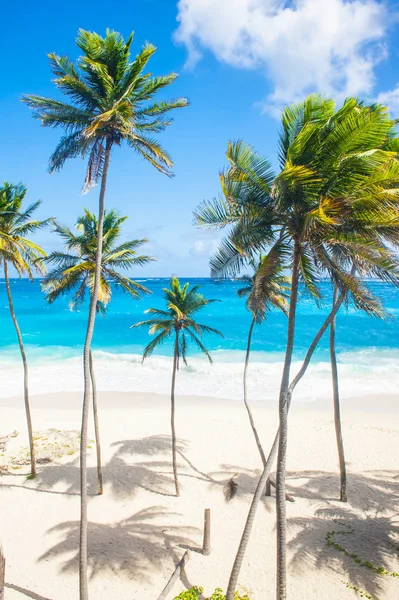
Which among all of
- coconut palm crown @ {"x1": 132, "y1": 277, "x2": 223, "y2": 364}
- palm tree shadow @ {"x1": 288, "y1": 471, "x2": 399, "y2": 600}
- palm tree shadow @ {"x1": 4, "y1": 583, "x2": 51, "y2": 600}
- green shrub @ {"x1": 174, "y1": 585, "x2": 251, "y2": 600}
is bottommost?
palm tree shadow @ {"x1": 4, "y1": 583, "x2": 51, "y2": 600}

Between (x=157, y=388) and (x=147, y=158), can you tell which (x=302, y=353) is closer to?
(x=157, y=388)

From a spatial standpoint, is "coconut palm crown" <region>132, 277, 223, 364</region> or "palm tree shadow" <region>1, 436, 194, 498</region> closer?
"palm tree shadow" <region>1, 436, 194, 498</region>

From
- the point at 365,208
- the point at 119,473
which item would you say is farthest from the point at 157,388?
the point at 365,208

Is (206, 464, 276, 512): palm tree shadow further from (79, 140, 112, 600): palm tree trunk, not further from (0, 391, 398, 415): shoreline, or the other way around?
(0, 391, 398, 415): shoreline

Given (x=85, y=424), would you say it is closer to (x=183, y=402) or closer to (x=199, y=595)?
(x=199, y=595)

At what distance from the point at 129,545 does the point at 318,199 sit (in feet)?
35.4

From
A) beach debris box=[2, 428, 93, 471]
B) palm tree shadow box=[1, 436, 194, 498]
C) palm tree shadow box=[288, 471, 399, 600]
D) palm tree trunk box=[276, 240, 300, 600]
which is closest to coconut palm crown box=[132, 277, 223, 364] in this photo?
palm tree shadow box=[1, 436, 194, 498]

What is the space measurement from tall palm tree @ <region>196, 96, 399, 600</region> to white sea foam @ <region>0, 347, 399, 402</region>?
1988 centimetres

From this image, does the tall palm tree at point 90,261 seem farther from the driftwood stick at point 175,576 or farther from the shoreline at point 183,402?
the shoreline at point 183,402

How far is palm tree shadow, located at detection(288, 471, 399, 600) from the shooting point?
30.7 ft

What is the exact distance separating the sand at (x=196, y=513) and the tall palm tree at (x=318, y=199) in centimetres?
313

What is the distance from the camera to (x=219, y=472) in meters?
15.0

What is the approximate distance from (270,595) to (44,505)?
8.08 metres

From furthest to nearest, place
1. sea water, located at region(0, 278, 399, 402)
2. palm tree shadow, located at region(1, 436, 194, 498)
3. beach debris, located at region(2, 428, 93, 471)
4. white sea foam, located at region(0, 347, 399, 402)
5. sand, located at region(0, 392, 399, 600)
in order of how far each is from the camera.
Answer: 1. sea water, located at region(0, 278, 399, 402)
2. white sea foam, located at region(0, 347, 399, 402)
3. beach debris, located at region(2, 428, 93, 471)
4. palm tree shadow, located at region(1, 436, 194, 498)
5. sand, located at region(0, 392, 399, 600)
